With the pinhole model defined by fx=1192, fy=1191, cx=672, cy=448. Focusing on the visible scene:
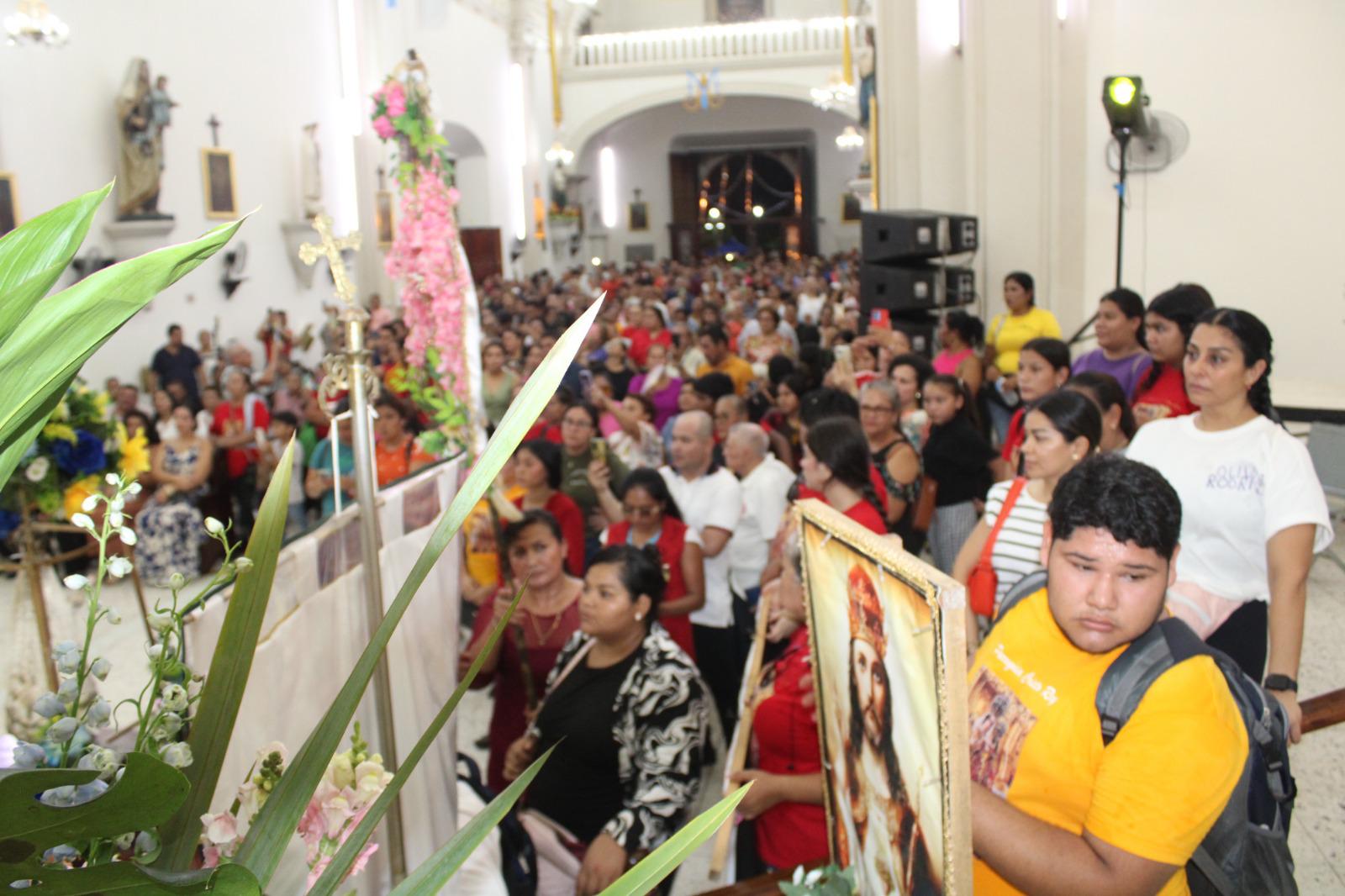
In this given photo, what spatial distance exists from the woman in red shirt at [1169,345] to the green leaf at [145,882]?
404 centimetres

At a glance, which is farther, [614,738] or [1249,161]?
[1249,161]

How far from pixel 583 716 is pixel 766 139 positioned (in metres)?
29.5

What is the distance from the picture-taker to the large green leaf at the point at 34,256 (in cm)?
68

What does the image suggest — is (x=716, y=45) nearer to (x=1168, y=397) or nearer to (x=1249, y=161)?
(x=1249, y=161)

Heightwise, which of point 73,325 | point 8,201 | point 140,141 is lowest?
point 73,325

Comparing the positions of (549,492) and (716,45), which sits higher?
(716,45)

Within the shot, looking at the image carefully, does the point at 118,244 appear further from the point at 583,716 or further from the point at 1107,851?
the point at 1107,851

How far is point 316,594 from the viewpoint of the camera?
232cm

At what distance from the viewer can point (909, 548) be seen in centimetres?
466

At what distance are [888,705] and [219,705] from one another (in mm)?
925

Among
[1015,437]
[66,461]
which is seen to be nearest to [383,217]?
[1015,437]

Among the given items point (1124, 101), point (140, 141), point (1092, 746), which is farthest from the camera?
point (140, 141)

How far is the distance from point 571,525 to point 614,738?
1.93 metres

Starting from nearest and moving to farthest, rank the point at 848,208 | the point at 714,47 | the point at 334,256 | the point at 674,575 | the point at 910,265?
the point at 334,256 < the point at 674,575 < the point at 910,265 < the point at 714,47 < the point at 848,208
